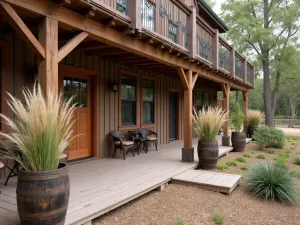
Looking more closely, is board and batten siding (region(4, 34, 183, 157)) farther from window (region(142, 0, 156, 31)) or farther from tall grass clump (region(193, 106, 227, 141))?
tall grass clump (region(193, 106, 227, 141))

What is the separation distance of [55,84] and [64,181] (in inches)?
40.8

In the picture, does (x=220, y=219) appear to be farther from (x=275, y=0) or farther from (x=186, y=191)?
(x=275, y=0)

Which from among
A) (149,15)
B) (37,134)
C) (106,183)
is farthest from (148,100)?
(37,134)

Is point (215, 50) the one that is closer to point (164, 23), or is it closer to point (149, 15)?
point (164, 23)

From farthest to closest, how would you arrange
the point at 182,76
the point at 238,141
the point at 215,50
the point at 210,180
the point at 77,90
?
1. the point at 238,141
2. the point at 215,50
3. the point at 182,76
4. the point at 77,90
5. the point at 210,180

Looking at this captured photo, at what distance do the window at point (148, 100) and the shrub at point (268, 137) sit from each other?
4.29 m

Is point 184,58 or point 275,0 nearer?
point 184,58

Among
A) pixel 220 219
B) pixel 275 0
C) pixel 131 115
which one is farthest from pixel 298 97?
pixel 220 219

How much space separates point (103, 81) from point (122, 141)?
1.51 m

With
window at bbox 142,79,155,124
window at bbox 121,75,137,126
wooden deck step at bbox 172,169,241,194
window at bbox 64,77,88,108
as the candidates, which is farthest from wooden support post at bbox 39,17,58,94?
window at bbox 142,79,155,124

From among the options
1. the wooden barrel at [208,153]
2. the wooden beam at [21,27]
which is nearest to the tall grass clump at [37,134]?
the wooden beam at [21,27]

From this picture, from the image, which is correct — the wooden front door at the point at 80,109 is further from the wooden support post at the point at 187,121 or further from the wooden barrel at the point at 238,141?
the wooden barrel at the point at 238,141

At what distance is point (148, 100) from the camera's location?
7.85 metres

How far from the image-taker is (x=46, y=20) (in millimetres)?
2625
